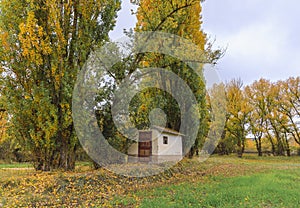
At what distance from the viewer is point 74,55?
6992mm

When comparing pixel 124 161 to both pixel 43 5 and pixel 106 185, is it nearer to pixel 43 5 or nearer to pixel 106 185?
pixel 106 185

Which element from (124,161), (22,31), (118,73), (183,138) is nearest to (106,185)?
(124,161)

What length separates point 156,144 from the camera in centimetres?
1205

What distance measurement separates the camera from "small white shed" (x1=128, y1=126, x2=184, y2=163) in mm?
11742

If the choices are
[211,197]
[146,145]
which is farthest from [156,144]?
[211,197]

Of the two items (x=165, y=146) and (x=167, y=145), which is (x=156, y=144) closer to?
(x=165, y=146)

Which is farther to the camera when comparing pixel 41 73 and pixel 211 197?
pixel 41 73

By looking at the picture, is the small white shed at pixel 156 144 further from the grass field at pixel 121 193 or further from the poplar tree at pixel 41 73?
the poplar tree at pixel 41 73

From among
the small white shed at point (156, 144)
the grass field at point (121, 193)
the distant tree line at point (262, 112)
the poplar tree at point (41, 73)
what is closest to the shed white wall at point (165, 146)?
the small white shed at point (156, 144)

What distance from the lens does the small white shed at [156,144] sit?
1174 centimetres

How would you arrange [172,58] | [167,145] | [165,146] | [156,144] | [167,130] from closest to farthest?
1. [172,58]
2. [156,144]
3. [167,130]
4. [165,146]
5. [167,145]

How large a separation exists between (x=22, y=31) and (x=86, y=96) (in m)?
2.41

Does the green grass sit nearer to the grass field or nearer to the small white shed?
the grass field

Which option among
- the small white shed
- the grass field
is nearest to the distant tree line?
the small white shed
